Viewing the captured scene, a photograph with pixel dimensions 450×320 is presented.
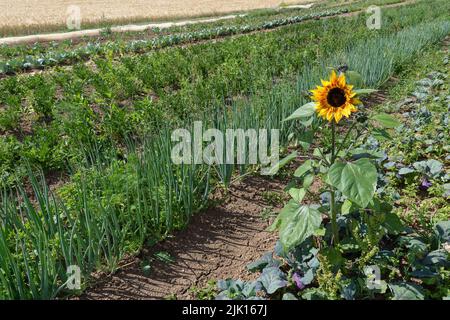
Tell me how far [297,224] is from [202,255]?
0.84 meters

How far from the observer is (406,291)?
1842 mm

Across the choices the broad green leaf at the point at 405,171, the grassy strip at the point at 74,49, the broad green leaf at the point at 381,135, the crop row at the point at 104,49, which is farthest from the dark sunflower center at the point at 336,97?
the grassy strip at the point at 74,49

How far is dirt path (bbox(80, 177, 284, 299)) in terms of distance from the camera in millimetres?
2193

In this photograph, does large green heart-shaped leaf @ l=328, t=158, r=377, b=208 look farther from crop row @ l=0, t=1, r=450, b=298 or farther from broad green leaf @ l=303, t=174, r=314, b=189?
crop row @ l=0, t=1, r=450, b=298

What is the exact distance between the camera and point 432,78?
19.8 feet

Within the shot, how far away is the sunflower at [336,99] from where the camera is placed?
1.80 meters

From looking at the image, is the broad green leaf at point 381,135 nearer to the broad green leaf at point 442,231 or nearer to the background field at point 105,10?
the broad green leaf at point 442,231

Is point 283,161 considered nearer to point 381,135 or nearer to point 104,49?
point 381,135

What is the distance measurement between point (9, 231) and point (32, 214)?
32 cm

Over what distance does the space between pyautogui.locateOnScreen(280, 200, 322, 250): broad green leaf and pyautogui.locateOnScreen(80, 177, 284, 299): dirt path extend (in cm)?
58

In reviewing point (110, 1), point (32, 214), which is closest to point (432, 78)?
point (32, 214)

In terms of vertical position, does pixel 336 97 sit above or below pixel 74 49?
below

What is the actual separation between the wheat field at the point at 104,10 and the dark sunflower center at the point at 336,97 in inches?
679

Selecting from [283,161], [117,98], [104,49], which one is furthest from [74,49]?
[283,161]
